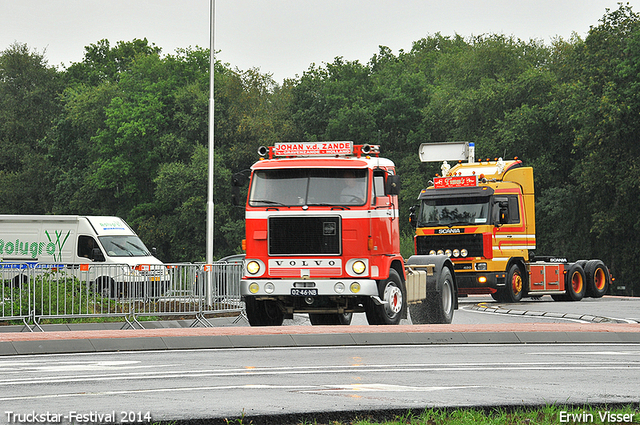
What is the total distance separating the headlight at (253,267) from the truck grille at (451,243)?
10932 millimetres

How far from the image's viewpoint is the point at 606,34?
45.9 metres

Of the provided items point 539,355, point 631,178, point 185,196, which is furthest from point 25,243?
point 185,196

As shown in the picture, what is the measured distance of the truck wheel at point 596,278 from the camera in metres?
31.5

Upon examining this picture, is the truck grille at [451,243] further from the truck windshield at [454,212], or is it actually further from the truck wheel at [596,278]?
the truck wheel at [596,278]

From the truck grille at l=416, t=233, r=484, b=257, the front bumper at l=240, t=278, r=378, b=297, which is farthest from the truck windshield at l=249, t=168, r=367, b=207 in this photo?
the truck grille at l=416, t=233, r=484, b=257

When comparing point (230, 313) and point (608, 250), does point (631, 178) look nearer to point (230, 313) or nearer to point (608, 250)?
point (608, 250)

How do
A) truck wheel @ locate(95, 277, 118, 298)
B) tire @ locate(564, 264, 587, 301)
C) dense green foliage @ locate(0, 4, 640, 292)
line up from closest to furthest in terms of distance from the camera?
truck wheel @ locate(95, 277, 118, 298)
tire @ locate(564, 264, 587, 301)
dense green foliage @ locate(0, 4, 640, 292)

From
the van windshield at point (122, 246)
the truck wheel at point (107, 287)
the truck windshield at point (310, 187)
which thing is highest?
the truck windshield at point (310, 187)

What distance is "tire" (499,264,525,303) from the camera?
2669 centimetres

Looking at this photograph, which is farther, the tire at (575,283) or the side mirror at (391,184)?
→ the tire at (575,283)

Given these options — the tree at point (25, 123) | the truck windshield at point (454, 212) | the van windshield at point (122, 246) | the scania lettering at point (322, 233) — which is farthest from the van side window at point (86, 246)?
the tree at point (25, 123)

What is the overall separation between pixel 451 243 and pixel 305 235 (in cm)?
1100

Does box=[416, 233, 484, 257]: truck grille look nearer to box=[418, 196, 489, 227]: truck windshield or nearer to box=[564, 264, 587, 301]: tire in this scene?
box=[418, 196, 489, 227]: truck windshield

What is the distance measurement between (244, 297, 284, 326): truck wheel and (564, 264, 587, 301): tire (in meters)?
15.2
